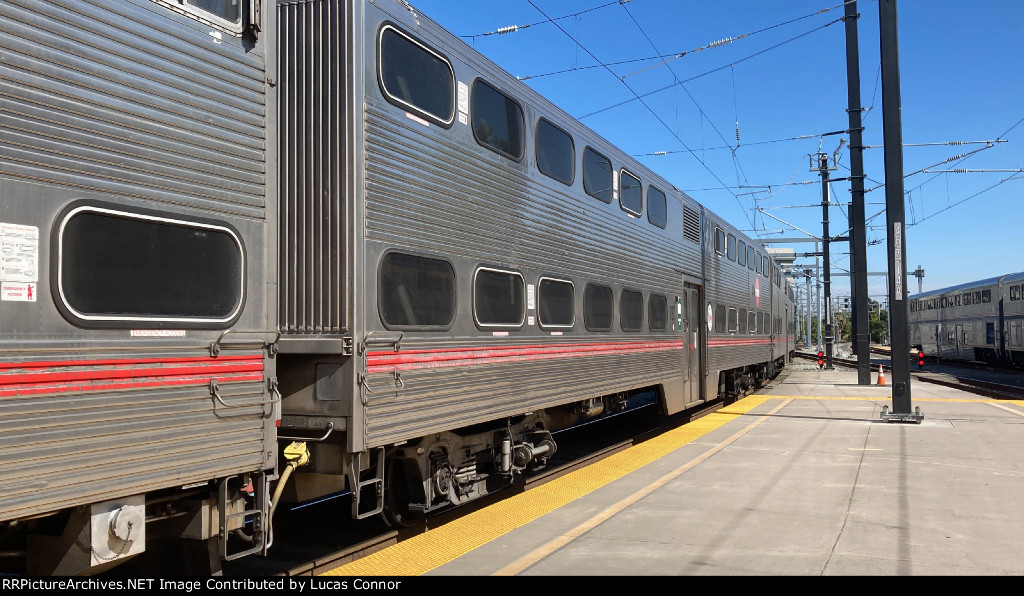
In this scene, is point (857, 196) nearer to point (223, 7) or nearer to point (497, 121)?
point (497, 121)

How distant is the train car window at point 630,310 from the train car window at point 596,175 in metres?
1.34

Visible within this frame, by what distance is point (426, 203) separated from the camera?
591cm

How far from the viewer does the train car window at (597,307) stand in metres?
8.95

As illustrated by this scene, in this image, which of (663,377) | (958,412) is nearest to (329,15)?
(663,377)

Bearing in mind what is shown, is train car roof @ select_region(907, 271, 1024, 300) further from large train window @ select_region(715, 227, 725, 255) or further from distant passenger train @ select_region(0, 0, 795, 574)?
distant passenger train @ select_region(0, 0, 795, 574)

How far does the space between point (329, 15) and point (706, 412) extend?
41.7 feet

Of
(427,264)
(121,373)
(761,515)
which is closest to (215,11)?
(121,373)

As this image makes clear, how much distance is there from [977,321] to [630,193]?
1211 inches

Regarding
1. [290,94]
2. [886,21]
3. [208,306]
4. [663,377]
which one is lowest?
[663,377]

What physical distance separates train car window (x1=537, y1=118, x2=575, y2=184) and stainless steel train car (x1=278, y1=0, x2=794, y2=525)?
0.09ft

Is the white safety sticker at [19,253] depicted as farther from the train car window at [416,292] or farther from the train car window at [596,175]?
the train car window at [596,175]

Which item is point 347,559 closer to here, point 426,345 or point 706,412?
point 426,345

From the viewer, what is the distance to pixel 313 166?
5238 mm

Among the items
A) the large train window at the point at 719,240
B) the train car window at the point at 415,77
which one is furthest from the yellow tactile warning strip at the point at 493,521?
the large train window at the point at 719,240
